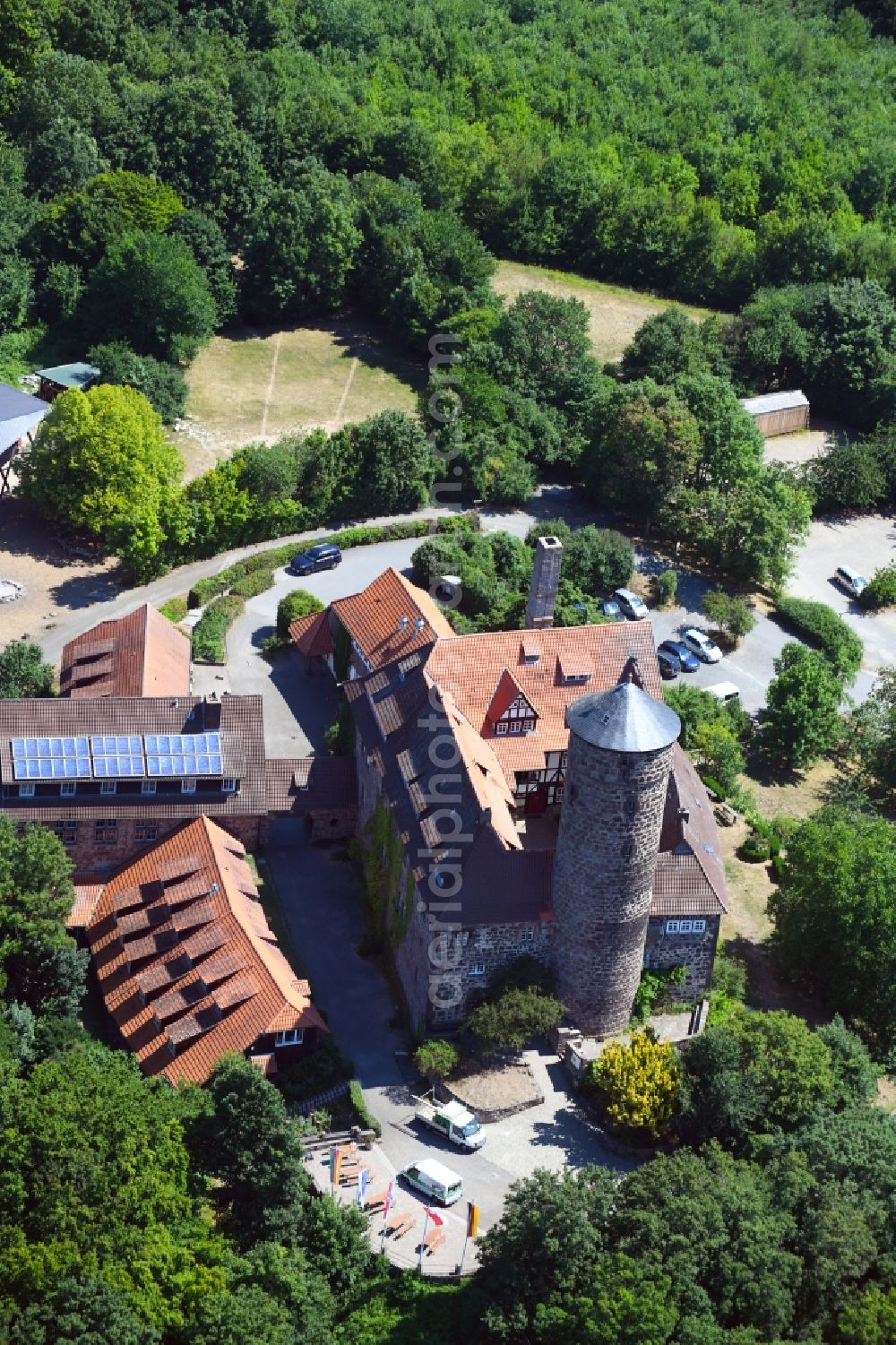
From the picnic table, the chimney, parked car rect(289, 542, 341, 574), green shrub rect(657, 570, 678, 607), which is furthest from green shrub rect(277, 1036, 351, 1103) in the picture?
green shrub rect(657, 570, 678, 607)

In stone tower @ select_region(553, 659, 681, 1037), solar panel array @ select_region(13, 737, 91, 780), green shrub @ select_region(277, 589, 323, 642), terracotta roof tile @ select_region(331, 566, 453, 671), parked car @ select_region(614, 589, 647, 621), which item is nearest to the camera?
stone tower @ select_region(553, 659, 681, 1037)

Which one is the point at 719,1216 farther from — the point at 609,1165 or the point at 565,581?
the point at 565,581

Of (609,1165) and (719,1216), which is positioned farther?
(609,1165)

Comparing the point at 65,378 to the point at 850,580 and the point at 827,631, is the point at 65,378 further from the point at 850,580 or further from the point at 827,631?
the point at 850,580

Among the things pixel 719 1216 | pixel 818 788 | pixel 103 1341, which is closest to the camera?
pixel 103 1341

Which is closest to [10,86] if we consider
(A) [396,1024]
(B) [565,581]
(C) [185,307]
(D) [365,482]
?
(C) [185,307]

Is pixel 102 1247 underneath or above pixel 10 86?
underneath

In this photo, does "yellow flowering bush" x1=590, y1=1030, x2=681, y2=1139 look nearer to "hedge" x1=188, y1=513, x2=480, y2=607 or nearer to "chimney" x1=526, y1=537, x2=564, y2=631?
"chimney" x1=526, y1=537, x2=564, y2=631
